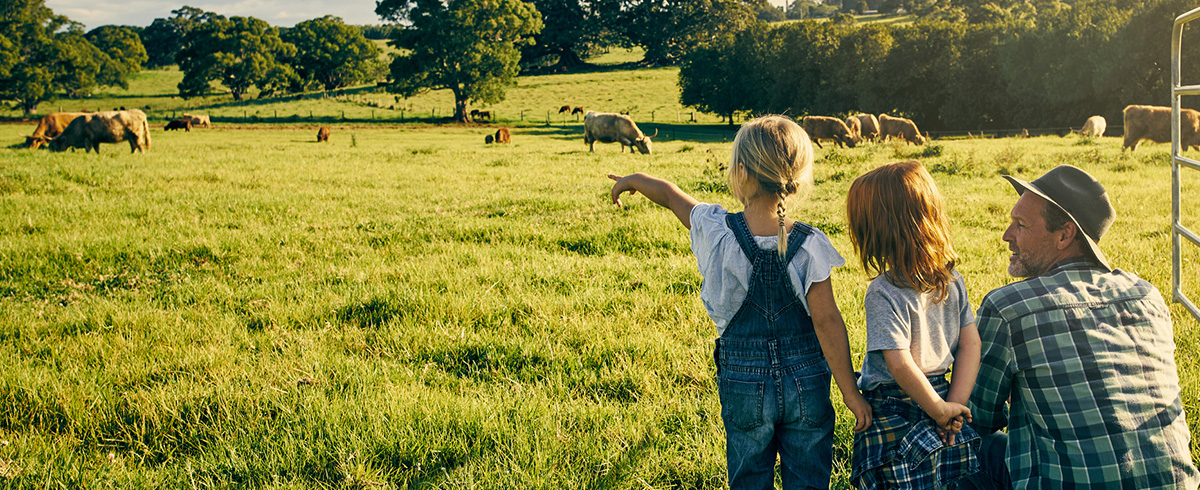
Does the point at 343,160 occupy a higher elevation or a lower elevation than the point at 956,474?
higher

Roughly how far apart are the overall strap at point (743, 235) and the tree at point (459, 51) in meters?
53.8

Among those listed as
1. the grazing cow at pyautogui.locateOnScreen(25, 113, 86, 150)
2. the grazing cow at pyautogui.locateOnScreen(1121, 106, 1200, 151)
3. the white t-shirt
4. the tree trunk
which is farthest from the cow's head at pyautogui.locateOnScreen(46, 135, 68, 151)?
the grazing cow at pyautogui.locateOnScreen(1121, 106, 1200, 151)

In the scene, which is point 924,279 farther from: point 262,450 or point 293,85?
point 293,85

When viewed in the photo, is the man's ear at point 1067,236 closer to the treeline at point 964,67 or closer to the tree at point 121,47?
the treeline at point 964,67

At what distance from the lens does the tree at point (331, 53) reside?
7769cm

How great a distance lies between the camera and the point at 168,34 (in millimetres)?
129875

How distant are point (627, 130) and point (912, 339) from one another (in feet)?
80.5

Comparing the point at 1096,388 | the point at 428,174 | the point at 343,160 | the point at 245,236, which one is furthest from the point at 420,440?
the point at 343,160

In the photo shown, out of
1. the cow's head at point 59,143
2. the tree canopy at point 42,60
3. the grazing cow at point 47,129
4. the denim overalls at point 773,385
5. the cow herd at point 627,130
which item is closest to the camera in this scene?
the denim overalls at point 773,385

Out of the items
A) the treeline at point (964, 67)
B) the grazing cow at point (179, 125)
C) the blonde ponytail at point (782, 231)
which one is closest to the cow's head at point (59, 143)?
the grazing cow at point (179, 125)

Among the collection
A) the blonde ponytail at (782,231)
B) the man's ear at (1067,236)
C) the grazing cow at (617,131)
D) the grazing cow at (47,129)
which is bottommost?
the man's ear at (1067,236)

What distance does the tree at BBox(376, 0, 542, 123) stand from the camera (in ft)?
178

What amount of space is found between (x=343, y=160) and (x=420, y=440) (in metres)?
17.4

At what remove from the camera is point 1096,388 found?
213cm
